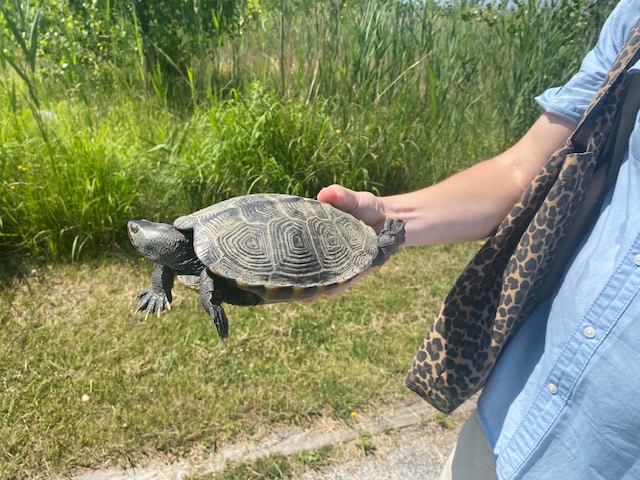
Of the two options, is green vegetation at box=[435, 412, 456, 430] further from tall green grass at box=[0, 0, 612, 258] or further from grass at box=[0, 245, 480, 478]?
tall green grass at box=[0, 0, 612, 258]

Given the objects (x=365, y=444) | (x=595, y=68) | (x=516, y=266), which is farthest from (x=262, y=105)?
(x=516, y=266)

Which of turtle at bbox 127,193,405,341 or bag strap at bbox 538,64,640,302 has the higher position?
bag strap at bbox 538,64,640,302

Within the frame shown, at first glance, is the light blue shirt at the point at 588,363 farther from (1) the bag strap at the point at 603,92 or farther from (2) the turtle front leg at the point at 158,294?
(2) the turtle front leg at the point at 158,294

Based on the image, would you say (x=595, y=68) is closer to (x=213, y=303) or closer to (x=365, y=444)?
(x=213, y=303)

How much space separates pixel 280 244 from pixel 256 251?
93 millimetres

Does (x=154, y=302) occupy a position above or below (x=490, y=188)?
below

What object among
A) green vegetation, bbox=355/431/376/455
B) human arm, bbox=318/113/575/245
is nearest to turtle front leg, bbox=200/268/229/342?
human arm, bbox=318/113/575/245

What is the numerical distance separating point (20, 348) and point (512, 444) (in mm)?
2973

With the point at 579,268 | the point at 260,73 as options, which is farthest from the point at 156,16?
the point at 579,268

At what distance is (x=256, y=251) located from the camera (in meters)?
1.67

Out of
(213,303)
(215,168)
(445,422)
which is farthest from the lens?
(215,168)

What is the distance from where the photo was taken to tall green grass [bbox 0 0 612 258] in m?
3.66

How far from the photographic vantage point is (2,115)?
12.6ft

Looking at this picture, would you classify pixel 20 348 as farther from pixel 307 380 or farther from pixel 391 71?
pixel 391 71
